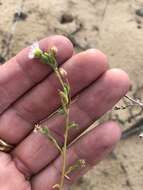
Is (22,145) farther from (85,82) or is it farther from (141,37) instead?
(141,37)

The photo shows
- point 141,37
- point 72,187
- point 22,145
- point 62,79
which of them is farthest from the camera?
point 141,37

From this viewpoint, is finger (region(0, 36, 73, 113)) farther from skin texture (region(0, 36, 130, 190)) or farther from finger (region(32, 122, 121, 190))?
finger (region(32, 122, 121, 190))

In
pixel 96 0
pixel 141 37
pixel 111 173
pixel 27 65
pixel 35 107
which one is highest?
pixel 27 65

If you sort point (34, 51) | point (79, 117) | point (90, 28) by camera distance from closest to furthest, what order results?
point (34, 51), point (79, 117), point (90, 28)

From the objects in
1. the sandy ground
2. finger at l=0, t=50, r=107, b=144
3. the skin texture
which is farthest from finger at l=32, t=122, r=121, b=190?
the sandy ground

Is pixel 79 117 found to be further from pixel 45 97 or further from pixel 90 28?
pixel 90 28

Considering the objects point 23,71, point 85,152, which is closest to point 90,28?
point 23,71

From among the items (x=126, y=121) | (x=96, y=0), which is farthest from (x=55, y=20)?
(x=126, y=121)
